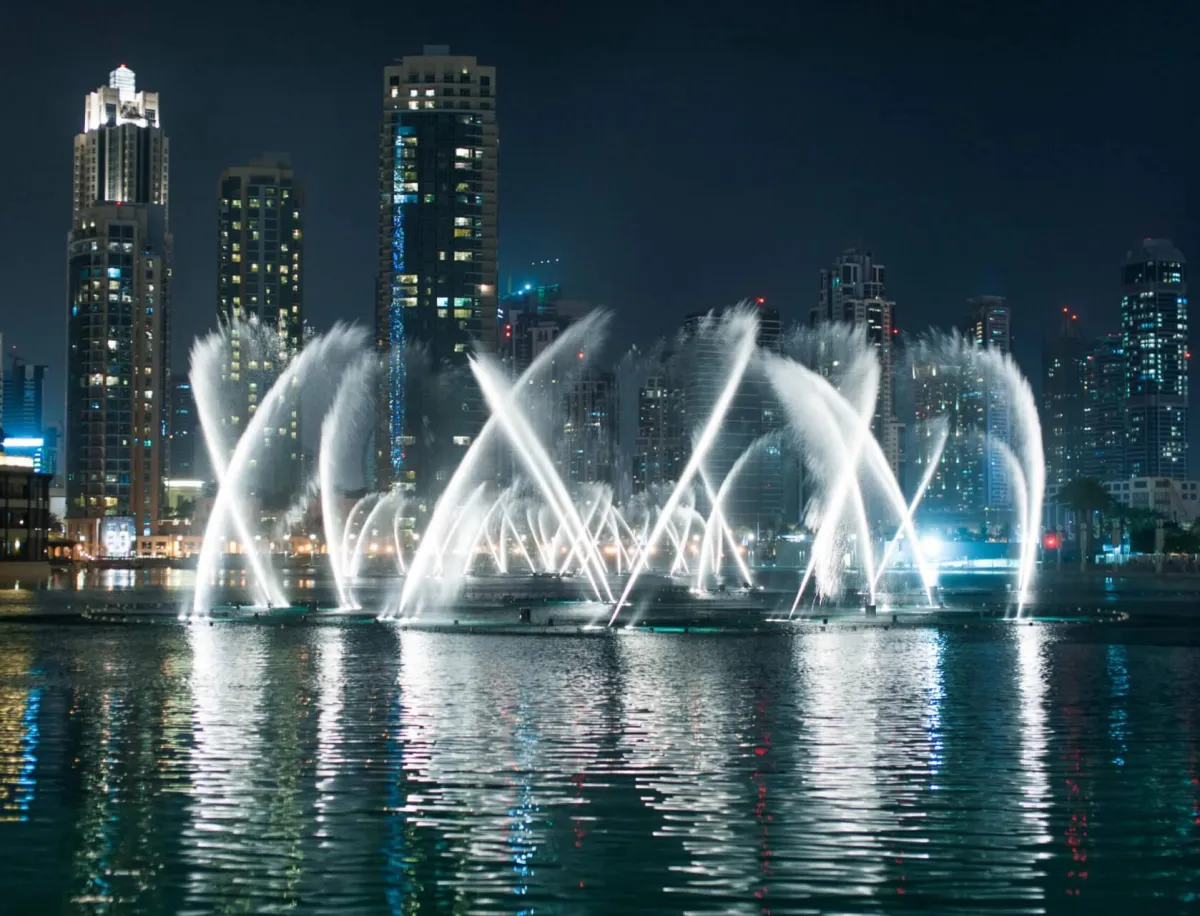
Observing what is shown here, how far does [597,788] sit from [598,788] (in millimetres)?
14

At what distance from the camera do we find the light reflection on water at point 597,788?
17141mm

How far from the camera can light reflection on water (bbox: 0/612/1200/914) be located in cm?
1714

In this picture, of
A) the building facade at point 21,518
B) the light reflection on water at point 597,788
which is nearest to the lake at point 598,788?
the light reflection on water at point 597,788

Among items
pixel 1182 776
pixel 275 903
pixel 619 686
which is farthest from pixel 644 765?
pixel 619 686

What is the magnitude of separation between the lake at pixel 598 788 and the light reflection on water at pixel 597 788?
7 centimetres

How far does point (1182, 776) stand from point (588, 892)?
11.6 metres

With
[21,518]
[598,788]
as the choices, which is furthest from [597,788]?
[21,518]

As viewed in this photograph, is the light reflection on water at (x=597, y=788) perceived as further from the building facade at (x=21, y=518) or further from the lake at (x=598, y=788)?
the building facade at (x=21, y=518)

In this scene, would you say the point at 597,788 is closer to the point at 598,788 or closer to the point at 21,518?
the point at 598,788

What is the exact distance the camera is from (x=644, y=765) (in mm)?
25297

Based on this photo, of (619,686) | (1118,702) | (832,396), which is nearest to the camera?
(1118,702)

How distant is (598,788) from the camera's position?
23.1 metres

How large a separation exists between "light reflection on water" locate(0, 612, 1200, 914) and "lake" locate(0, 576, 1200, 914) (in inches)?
2.6

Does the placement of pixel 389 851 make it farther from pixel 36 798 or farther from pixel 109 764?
pixel 109 764
